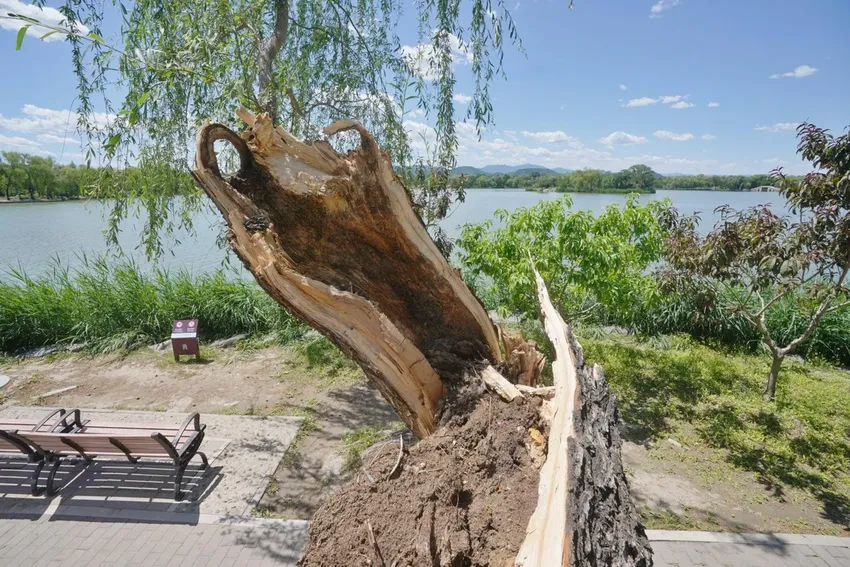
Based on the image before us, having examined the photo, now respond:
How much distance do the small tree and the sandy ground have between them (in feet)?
6.07

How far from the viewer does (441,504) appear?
5.31 feet

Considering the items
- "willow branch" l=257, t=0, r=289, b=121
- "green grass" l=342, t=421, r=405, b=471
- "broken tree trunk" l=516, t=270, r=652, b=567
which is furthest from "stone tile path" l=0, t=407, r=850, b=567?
"willow branch" l=257, t=0, r=289, b=121

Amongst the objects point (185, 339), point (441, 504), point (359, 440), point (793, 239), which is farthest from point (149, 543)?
point (793, 239)

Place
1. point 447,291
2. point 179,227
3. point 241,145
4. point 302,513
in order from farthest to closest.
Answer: point 179,227 < point 302,513 < point 447,291 < point 241,145

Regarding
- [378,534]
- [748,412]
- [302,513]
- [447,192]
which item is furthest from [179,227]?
[748,412]

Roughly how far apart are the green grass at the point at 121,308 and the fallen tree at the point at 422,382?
19.2 feet

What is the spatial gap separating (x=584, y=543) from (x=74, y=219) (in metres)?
17.1

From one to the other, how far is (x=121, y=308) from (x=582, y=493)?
28.4 feet

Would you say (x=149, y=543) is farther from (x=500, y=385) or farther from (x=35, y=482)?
(x=500, y=385)

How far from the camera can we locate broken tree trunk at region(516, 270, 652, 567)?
1.37 metres

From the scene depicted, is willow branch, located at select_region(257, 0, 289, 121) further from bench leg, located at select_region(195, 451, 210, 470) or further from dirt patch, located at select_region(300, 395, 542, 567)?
dirt patch, located at select_region(300, 395, 542, 567)

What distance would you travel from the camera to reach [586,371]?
7.13 feet

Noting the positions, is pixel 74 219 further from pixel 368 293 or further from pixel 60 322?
pixel 368 293

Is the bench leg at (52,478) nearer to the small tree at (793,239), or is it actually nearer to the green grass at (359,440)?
the green grass at (359,440)
